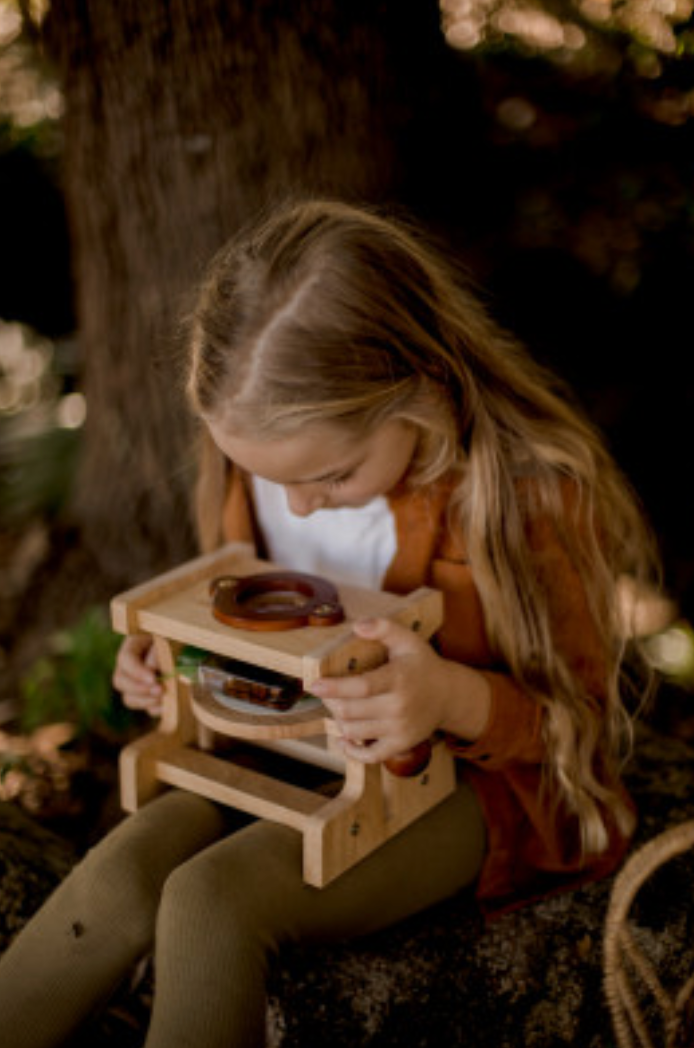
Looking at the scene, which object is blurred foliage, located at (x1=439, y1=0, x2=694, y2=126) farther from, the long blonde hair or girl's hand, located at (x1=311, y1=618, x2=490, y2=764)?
girl's hand, located at (x1=311, y1=618, x2=490, y2=764)

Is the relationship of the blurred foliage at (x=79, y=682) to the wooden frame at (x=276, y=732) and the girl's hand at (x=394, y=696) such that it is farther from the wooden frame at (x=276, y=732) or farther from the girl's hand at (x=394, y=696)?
the girl's hand at (x=394, y=696)

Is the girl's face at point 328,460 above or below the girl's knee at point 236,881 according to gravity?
above

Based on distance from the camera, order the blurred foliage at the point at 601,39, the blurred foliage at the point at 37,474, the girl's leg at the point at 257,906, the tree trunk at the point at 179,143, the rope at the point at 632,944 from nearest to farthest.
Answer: the rope at the point at 632,944, the girl's leg at the point at 257,906, the tree trunk at the point at 179,143, the blurred foliage at the point at 601,39, the blurred foliage at the point at 37,474

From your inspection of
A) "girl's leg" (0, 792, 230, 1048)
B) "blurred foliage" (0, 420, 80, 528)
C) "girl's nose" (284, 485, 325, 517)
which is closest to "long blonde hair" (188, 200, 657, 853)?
"girl's nose" (284, 485, 325, 517)

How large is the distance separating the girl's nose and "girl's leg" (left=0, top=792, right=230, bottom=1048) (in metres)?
0.59

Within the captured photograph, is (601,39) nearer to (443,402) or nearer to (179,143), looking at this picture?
(179,143)

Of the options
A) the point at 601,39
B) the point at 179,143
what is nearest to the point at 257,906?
the point at 179,143

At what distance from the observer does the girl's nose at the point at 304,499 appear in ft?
5.98

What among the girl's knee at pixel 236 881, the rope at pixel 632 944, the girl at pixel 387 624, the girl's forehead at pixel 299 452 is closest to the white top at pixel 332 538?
the girl at pixel 387 624

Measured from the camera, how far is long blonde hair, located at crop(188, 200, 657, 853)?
1.72m

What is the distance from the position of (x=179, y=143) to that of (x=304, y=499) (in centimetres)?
106

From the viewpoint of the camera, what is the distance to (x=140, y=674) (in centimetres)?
199

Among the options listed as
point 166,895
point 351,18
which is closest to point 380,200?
point 351,18

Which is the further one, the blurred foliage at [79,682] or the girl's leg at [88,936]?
the blurred foliage at [79,682]
